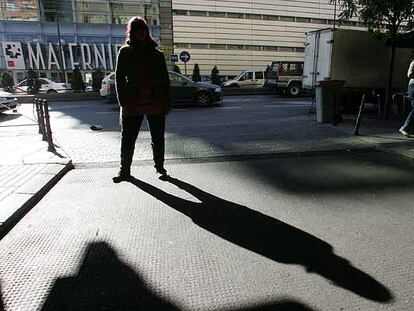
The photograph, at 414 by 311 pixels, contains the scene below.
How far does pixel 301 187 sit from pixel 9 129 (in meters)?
8.19

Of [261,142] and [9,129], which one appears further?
[9,129]

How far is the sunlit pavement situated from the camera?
2588 millimetres

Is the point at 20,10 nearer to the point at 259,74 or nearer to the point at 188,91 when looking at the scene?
the point at 259,74

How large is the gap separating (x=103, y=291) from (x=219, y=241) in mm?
1131

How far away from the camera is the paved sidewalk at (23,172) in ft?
13.2

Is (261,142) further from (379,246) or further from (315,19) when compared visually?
(315,19)

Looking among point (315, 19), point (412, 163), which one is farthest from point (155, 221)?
point (315, 19)

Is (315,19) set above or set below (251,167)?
above

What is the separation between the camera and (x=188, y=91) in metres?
15.3

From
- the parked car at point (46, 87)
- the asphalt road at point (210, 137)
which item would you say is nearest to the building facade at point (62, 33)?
the parked car at point (46, 87)

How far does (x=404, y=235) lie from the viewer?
11.5 feet

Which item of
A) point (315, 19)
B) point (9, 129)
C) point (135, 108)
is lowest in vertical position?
point (9, 129)

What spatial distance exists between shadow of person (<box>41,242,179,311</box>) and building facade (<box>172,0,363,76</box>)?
45.4 m

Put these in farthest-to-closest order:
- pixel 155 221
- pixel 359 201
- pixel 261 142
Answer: pixel 261 142 → pixel 359 201 → pixel 155 221
